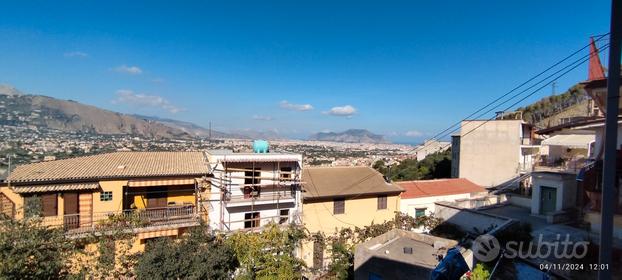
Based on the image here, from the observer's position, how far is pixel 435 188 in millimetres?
26625

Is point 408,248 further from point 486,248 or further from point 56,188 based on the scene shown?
point 56,188

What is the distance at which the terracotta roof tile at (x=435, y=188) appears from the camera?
993 inches

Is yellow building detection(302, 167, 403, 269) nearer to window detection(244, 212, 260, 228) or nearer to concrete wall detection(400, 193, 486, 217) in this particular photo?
concrete wall detection(400, 193, 486, 217)

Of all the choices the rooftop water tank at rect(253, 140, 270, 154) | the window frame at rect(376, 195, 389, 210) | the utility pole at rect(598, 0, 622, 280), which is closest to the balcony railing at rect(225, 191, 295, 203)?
the rooftop water tank at rect(253, 140, 270, 154)

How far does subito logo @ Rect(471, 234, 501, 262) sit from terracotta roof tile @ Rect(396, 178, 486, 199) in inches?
442

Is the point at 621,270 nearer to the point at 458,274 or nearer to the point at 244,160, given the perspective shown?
the point at 458,274

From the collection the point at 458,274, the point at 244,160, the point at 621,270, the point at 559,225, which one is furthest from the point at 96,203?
the point at 559,225

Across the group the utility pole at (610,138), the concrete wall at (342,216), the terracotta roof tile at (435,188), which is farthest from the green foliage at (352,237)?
the utility pole at (610,138)

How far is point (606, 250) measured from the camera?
2531mm

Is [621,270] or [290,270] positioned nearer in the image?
[621,270]

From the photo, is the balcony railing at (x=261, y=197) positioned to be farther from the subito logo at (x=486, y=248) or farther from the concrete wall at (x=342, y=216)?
the subito logo at (x=486, y=248)

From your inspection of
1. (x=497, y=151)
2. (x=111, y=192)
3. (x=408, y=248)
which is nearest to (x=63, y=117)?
(x=111, y=192)

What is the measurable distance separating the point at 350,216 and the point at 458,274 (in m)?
18.8

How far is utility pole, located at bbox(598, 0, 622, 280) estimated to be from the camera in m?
2.40
